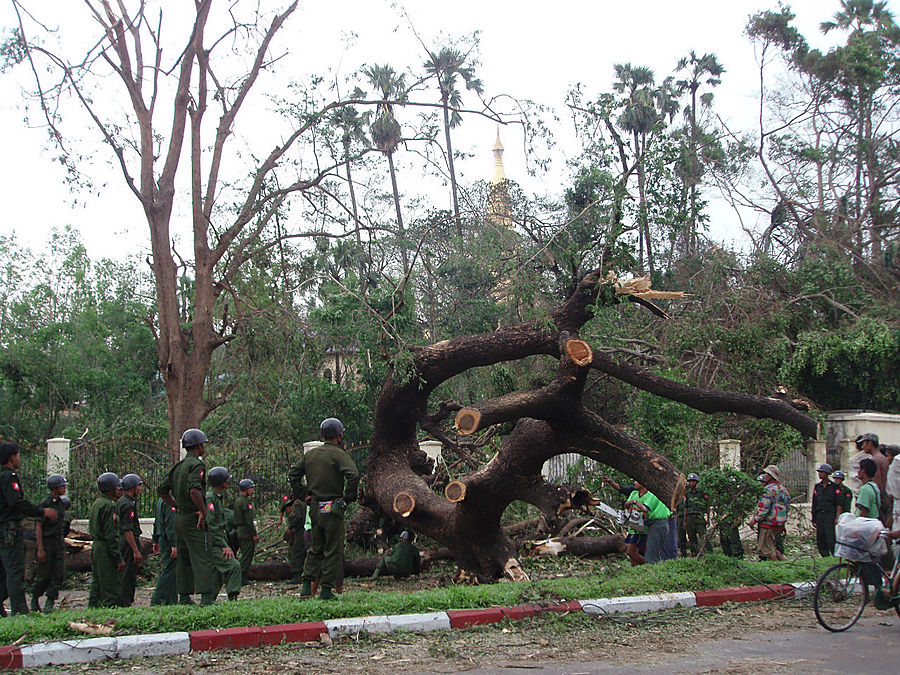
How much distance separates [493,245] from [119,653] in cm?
858

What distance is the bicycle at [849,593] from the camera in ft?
23.2

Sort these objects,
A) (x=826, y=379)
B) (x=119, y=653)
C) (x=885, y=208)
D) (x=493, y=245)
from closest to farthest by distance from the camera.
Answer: (x=119, y=653) → (x=493, y=245) → (x=826, y=379) → (x=885, y=208)

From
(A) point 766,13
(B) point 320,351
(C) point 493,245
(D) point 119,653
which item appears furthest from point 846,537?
(A) point 766,13

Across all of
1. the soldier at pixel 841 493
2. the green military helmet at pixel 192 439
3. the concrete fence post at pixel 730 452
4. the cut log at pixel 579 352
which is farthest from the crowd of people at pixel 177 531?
the concrete fence post at pixel 730 452

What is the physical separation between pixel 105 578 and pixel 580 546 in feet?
21.2

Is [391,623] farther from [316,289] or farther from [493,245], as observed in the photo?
[316,289]

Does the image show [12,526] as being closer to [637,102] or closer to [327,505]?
[327,505]

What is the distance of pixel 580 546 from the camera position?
11891mm

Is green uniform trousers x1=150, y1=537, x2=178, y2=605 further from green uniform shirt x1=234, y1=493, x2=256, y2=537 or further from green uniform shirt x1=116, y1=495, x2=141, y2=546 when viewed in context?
green uniform shirt x1=234, y1=493, x2=256, y2=537

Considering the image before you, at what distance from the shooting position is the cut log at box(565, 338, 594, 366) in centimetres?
980

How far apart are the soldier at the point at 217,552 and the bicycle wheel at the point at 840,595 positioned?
541cm

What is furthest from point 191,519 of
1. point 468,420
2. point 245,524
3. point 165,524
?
point 468,420

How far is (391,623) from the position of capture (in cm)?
690

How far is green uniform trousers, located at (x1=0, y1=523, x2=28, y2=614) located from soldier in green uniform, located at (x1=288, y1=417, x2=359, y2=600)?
8.31 ft
